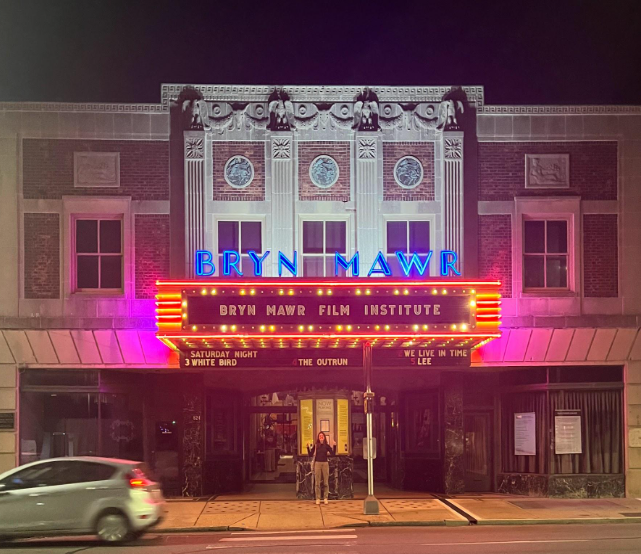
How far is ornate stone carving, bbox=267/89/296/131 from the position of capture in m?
22.3

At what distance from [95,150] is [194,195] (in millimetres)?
2880

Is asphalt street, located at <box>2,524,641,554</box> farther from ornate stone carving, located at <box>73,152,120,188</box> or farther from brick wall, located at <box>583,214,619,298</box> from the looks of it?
ornate stone carving, located at <box>73,152,120,188</box>

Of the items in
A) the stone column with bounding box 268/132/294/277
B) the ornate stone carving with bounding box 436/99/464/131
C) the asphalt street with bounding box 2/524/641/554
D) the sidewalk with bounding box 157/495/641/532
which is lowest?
the sidewalk with bounding box 157/495/641/532

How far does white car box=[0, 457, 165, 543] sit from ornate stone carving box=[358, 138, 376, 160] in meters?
10.6

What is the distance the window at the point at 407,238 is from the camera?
882 inches

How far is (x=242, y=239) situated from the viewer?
22344mm

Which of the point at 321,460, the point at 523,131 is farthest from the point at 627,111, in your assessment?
the point at 321,460

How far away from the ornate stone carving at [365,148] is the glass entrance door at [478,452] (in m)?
8.05

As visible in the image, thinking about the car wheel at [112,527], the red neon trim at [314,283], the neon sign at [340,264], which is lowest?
the car wheel at [112,527]

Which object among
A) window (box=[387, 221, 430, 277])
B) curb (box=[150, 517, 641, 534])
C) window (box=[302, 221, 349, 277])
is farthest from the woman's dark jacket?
window (box=[387, 221, 430, 277])

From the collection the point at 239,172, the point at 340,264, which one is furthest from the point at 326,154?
the point at 340,264

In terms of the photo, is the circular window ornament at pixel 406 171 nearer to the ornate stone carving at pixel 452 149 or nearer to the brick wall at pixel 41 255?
the ornate stone carving at pixel 452 149

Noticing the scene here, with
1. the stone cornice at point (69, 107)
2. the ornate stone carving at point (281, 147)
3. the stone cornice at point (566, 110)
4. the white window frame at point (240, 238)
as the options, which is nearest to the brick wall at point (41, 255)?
the stone cornice at point (69, 107)

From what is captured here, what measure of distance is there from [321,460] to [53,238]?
899 centimetres
